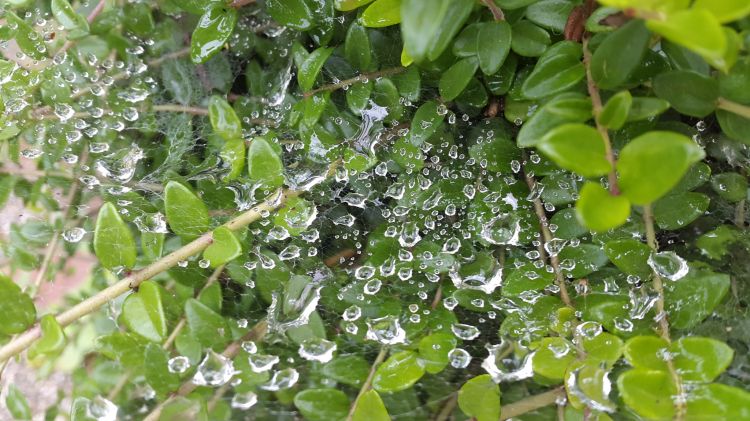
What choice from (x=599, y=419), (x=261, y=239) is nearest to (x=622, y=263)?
(x=599, y=419)

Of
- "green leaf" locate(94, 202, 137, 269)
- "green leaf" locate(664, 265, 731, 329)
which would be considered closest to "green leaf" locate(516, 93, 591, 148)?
"green leaf" locate(664, 265, 731, 329)

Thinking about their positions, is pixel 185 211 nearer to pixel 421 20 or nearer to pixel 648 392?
pixel 421 20

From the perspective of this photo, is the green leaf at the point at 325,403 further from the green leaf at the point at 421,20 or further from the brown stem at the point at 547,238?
the green leaf at the point at 421,20

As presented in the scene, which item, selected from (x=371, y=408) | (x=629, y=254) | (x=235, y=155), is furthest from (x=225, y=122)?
(x=629, y=254)

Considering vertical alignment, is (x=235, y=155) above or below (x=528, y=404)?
above

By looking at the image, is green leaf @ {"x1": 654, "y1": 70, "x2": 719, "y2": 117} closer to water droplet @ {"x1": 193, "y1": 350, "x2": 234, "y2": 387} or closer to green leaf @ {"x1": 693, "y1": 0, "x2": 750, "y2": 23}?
green leaf @ {"x1": 693, "y1": 0, "x2": 750, "y2": 23}

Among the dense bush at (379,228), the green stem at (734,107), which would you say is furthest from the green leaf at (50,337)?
the green stem at (734,107)

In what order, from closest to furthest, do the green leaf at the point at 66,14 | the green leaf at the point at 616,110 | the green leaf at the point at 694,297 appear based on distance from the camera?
the green leaf at the point at 616,110, the green leaf at the point at 694,297, the green leaf at the point at 66,14
